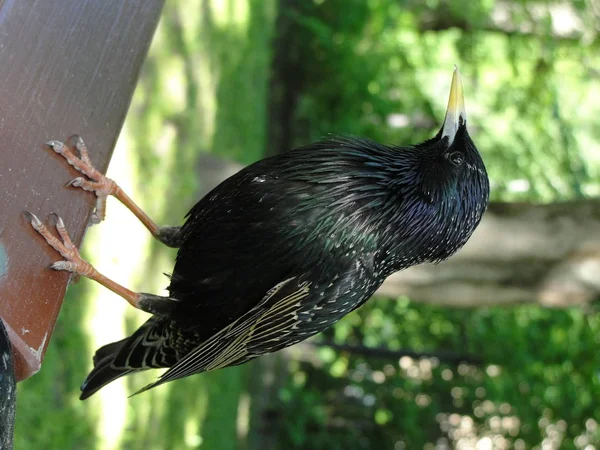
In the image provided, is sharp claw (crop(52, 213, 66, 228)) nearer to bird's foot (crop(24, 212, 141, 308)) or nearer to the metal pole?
bird's foot (crop(24, 212, 141, 308))

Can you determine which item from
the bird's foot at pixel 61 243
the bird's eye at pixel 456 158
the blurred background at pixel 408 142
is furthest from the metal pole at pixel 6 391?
the blurred background at pixel 408 142

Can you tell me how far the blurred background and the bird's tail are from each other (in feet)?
4.44

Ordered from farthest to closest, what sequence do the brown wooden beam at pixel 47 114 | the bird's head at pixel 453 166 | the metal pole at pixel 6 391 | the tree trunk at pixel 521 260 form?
the tree trunk at pixel 521 260, the bird's head at pixel 453 166, the brown wooden beam at pixel 47 114, the metal pole at pixel 6 391

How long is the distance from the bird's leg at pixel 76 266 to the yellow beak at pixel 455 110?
39.2 inches

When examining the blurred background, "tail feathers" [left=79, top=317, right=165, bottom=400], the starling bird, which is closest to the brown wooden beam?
the starling bird

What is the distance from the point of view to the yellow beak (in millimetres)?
2174

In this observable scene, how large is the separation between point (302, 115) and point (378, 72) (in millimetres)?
818

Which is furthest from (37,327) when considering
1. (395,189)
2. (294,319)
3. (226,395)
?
(226,395)

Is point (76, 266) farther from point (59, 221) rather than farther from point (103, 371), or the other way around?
point (103, 371)

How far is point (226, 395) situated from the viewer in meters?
5.65

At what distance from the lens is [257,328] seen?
200cm

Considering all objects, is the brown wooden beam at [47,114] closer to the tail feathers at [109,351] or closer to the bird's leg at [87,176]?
the bird's leg at [87,176]

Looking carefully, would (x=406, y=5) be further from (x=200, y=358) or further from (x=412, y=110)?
(x=200, y=358)

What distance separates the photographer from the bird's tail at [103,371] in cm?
237
